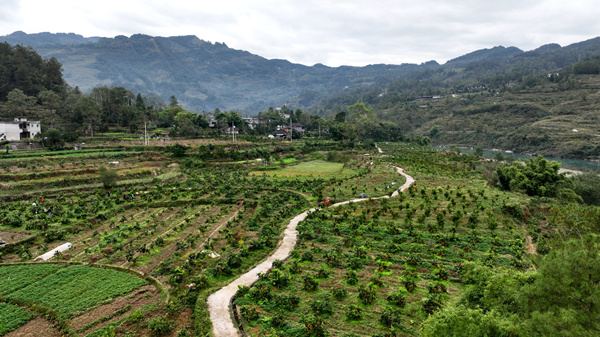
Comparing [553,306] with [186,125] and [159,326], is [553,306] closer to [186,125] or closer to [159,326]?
[159,326]

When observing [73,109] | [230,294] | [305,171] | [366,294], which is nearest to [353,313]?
[366,294]

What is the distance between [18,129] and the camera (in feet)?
171

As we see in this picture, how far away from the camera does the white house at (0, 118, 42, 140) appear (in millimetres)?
50638

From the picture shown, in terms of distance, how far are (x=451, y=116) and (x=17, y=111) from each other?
146 metres

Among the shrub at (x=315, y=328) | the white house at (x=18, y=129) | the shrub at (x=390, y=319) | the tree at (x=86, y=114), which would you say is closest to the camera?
the shrub at (x=315, y=328)

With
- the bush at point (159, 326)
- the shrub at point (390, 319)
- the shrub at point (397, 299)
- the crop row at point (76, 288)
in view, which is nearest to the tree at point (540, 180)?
the shrub at point (397, 299)

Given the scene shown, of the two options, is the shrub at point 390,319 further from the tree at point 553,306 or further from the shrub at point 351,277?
the tree at point 553,306

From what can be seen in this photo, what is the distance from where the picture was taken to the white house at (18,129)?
50638mm

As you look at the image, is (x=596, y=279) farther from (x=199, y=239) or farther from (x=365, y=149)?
(x=365, y=149)

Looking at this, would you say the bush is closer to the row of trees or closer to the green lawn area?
the green lawn area

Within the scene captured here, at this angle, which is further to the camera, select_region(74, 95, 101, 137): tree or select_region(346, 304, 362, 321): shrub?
select_region(74, 95, 101, 137): tree

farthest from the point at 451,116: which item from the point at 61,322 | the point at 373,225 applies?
the point at 61,322

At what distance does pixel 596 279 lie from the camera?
20.9ft

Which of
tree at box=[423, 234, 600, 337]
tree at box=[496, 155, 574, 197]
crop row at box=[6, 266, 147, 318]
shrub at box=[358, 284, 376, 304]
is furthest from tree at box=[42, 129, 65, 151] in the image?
tree at box=[496, 155, 574, 197]
